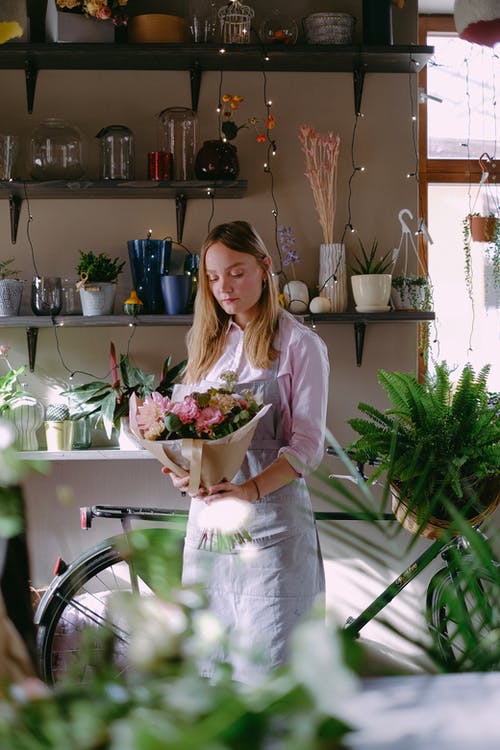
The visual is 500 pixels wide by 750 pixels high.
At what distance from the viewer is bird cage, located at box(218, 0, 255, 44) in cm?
324

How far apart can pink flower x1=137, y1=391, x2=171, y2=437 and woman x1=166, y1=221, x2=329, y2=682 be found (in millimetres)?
216

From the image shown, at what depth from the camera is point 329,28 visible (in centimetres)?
326

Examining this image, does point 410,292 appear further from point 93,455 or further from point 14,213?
point 14,213

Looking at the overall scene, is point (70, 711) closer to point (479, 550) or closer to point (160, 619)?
point (160, 619)

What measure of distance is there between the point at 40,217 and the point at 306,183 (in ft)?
3.33

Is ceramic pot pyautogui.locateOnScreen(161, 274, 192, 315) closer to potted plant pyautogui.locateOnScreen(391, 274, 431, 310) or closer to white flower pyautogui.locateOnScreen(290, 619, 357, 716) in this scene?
potted plant pyautogui.locateOnScreen(391, 274, 431, 310)

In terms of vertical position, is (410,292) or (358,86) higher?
(358,86)

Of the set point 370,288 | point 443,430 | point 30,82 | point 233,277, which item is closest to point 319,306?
point 370,288

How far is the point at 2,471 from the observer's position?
0.57 metres

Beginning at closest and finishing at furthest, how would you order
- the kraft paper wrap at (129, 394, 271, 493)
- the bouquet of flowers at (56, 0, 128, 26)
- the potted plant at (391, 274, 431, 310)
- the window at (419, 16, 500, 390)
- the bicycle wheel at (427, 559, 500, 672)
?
1. the bicycle wheel at (427, 559, 500, 672)
2. the kraft paper wrap at (129, 394, 271, 493)
3. the bouquet of flowers at (56, 0, 128, 26)
4. the potted plant at (391, 274, 431, 310)
5. the window at (419, 16, 500, 390)

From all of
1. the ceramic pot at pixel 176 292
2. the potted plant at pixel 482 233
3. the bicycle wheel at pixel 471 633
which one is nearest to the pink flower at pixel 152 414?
the ceramic pot at pixel 176 292

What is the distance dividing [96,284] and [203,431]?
4.23 ft

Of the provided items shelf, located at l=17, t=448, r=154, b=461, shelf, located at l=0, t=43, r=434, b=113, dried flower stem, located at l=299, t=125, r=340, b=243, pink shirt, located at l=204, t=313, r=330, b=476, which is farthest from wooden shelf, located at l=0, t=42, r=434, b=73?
shelf, located at l=17, t=448, r=154, b=461

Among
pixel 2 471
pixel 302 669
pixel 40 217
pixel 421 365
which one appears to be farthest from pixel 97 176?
pixel 302 669
